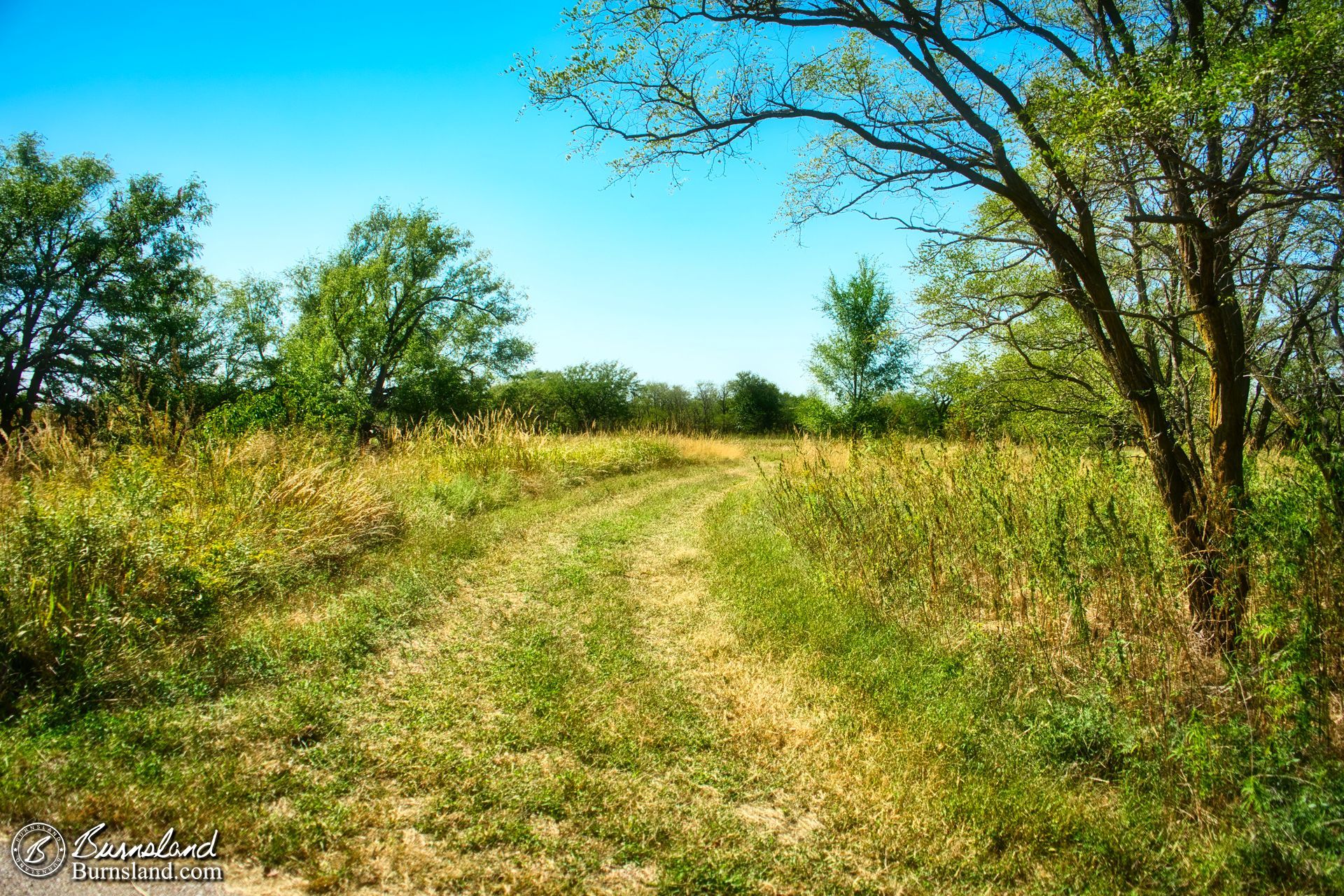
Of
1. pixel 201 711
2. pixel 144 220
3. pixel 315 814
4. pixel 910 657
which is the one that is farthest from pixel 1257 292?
pixel 144 220

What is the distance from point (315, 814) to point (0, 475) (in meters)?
5.79

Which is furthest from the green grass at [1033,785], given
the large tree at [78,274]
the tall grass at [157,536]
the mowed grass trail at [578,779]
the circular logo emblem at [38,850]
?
the large tree at [78,274]

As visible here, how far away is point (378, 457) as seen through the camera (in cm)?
1192

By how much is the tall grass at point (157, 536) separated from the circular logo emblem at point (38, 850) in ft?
3.59

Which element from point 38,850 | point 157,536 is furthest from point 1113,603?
point 157,536

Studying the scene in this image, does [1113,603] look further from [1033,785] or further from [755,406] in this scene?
[755,406]

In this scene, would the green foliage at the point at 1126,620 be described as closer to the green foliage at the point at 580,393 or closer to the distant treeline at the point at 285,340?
the distant treeline at the point at 285,340

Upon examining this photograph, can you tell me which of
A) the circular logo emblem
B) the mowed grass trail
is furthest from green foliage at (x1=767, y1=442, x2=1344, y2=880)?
the circular logo emblem

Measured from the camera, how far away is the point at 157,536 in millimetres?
4770

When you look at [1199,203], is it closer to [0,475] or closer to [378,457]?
[0,475]

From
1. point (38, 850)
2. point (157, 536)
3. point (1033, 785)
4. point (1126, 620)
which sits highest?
point (157, 536)

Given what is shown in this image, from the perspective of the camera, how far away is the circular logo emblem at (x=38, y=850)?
2312 mm

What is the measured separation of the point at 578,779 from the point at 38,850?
7.05 feet

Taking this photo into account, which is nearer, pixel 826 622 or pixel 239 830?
pixel 239 830
